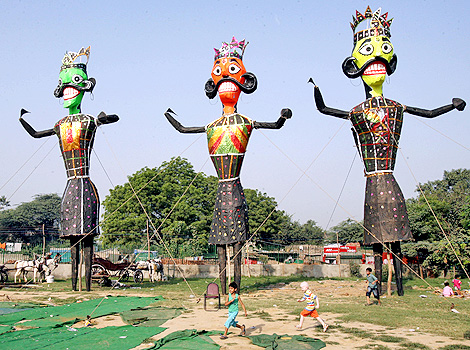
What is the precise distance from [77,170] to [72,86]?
106 inches

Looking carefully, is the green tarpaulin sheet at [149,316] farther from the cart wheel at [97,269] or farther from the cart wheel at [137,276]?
the cart wheel at [137,276]

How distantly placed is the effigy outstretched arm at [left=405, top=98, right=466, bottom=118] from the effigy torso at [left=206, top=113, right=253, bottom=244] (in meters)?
4.45

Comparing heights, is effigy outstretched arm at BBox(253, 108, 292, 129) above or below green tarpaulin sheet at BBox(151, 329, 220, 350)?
above

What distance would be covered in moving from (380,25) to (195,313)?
8.97 m

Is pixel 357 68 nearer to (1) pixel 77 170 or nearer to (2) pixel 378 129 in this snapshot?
(2) pixel 378 129

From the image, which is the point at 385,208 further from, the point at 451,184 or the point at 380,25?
the point at 451,184

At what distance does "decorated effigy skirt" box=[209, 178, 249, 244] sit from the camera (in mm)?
12750

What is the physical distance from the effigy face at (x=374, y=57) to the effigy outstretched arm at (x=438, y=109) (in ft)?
3.78

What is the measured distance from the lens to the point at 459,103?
1254 cm

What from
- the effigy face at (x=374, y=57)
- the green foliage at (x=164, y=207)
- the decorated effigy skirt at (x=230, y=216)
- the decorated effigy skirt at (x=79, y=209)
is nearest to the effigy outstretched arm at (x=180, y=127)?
the decorated effigy skirt at (x=230, y=216)

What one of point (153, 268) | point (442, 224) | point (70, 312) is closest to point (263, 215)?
point (442, 224)

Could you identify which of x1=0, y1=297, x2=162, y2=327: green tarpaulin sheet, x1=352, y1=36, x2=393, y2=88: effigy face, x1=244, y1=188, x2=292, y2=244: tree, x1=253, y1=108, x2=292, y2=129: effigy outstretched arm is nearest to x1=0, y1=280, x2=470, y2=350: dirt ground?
x1=0, y1=297, x2=162, y2=327: green tarpaulin sheet

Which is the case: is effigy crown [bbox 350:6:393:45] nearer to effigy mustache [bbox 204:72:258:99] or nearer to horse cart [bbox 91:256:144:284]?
effigy mustache [bbox 204:72:258:99]

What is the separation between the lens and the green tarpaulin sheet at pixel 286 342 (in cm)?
698
